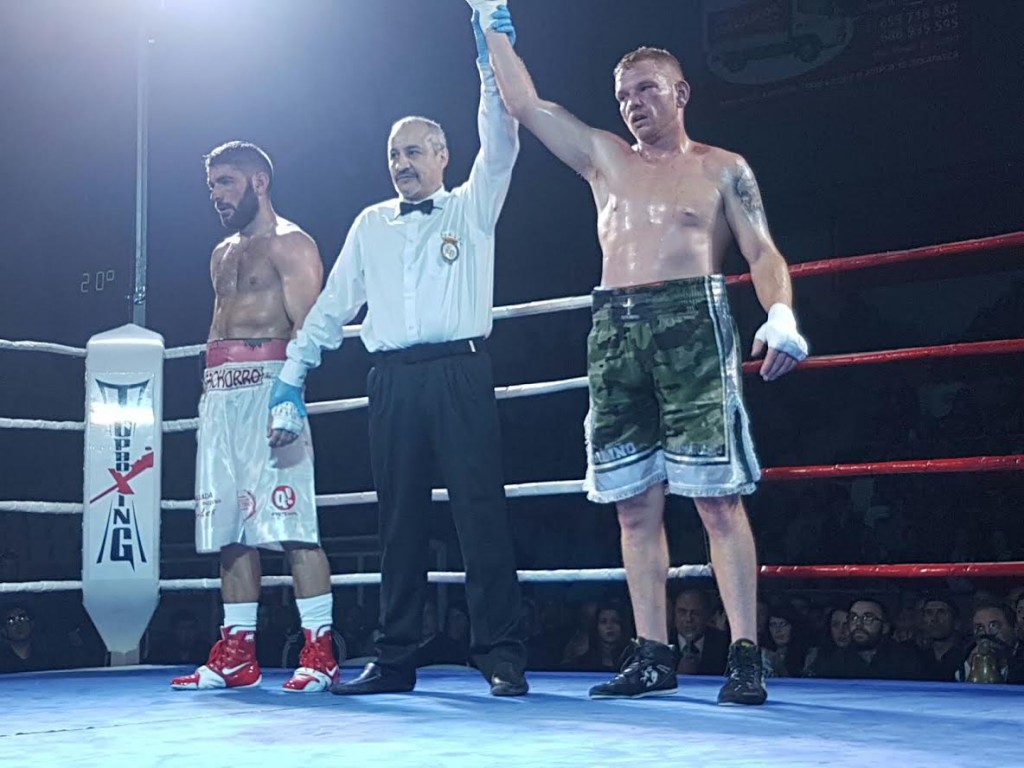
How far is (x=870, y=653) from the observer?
14.8 ft

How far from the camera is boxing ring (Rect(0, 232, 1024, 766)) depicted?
4.99ft

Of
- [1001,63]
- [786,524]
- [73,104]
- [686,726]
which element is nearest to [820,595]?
[786,524]

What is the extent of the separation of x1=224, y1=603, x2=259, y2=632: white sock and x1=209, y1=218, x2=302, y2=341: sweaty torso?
56cm

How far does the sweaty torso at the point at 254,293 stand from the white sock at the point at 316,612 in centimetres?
55

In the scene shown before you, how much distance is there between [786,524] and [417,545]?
3.83 metres

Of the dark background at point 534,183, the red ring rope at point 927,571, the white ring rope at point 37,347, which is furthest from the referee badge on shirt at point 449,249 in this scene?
the dark background at point 534,183

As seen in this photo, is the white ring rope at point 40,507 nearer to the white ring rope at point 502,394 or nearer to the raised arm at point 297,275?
the white ring rope at point 502,394

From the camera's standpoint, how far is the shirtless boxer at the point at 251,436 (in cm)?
257

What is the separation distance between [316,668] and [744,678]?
Result: 0.85 m

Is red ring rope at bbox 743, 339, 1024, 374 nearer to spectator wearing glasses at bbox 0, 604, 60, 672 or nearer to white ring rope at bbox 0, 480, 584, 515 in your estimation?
white ring rope at bbox 0, 480, 584, 515

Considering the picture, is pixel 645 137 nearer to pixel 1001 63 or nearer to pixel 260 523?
pixel 260 523

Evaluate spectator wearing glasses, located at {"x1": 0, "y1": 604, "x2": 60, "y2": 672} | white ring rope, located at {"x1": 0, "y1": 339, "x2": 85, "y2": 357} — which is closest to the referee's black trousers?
white ring rope, located at {"x1": 0, "y1": 339, "x2": 85, "y2": 357}

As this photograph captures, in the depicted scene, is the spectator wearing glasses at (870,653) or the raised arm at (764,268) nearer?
the raised arm at (764,268)

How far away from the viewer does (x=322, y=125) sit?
6.91 meters
